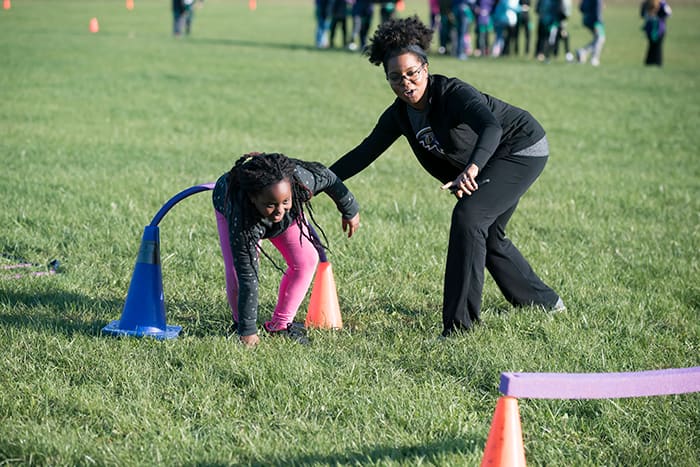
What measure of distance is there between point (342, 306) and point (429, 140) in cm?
129

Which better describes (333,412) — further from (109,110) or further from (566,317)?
(109,110)

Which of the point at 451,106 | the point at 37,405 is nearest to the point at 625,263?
the point at 451,106

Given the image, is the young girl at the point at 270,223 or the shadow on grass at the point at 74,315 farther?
the shadow on grass at the point at 74,315

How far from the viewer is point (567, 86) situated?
18359 mm

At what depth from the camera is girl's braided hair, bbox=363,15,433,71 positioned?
4828 millimetres

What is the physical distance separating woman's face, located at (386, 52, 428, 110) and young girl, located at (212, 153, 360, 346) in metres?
0.60

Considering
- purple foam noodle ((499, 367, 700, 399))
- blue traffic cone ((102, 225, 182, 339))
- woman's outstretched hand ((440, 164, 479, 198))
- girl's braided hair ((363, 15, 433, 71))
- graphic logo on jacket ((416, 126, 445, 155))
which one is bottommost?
blue traffic cone ((102, 225, 182, 339))

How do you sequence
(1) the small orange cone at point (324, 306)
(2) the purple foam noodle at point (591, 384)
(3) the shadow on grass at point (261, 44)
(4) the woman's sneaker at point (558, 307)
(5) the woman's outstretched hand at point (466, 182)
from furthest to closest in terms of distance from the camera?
1. (3) the shadow on grass at point (261, 44)
2. (4) the woman's sneaker at point (558, 307)
3. (1) the small orange cone at point (324, 306)
4. (5) the woman's outstretched hand at point (466, 182)
5. (2) the purple foam noodle at point (591, 384)

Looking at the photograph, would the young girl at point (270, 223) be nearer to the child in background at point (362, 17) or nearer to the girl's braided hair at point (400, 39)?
the girl's braided hair at point (400, 39)

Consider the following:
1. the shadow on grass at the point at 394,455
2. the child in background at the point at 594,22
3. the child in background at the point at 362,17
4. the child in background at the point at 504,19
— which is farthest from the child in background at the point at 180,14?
the shadow on grass at the point at 394,455

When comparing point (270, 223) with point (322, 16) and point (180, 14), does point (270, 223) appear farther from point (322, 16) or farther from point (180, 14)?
point (180, 14)

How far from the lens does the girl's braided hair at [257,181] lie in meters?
4.32

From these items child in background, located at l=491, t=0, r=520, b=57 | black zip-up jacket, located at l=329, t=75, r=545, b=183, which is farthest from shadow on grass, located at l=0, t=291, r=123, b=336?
child in background, located at l=491, t=0, r=520, b=57

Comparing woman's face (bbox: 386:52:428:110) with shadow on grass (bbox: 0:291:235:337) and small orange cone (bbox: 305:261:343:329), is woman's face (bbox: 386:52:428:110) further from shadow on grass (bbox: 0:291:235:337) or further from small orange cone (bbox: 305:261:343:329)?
shadow on grass (bbox: 0:291:235:337)
